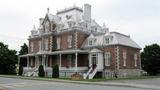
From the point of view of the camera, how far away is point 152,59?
58.9 metres

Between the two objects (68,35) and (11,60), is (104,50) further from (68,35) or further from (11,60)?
(11,60)

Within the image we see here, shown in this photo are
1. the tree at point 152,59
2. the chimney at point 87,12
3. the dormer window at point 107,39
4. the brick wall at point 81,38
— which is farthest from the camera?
the tree at point 152,59

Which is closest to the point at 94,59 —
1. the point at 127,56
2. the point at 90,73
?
the point at 90,73

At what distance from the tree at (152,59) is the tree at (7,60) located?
29769mm

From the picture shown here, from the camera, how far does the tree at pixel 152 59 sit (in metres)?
58.2

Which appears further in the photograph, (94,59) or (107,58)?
(94,59)

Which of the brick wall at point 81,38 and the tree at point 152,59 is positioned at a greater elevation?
the brick wall at point 81,38

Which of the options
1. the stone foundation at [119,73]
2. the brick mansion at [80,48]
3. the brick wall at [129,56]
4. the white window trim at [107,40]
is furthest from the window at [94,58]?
the brick wall at [129,56]

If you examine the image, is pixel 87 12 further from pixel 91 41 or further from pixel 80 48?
pixel 80 48

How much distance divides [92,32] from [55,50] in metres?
8.21

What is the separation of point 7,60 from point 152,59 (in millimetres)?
32418

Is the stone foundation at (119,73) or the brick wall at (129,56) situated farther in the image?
the brick wall at (129,56)

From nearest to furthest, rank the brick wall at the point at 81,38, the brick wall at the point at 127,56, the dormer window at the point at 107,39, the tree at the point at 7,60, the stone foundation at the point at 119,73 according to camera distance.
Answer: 1. the stone foundation at the point at 119,73
2. the brick wall at the point at 127,56
3. the dormer window at the point at 107,39
4. the brick wall at the point at 81,38
5. the tree at the point at 7,60

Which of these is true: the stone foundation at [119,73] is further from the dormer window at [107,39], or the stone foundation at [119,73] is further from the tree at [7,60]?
the tree at [7,60]
